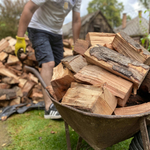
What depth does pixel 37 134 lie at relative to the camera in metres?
1.98

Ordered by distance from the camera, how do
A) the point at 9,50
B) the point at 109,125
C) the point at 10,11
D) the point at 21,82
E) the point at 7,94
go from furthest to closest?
the point at 10,11 → the point at 9,50 → the point at 21,82 → the point at 7,94 → the point at 109,125

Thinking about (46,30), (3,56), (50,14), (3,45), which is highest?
(50,14)

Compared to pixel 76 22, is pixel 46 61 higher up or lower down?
lower down

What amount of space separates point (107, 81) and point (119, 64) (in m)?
0.17

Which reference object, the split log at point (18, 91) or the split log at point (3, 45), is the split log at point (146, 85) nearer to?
the split log at point (18, 91)

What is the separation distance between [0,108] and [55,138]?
1.44 metres

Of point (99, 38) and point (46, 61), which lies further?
point (46, 61)

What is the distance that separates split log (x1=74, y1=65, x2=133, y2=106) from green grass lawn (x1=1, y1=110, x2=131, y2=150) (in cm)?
76

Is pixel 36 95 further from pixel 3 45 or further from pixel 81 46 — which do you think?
pixel 81 46

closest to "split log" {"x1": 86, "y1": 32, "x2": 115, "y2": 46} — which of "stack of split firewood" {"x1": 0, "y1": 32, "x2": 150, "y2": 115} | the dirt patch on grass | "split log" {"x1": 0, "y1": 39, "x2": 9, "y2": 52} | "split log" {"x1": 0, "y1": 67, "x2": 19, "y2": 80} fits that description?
"stack of split firewood" {"x1": 0, "y1": 32, "x2": 150, "y2": 115}

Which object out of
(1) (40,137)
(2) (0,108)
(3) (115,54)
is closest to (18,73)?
(2) (0,108)

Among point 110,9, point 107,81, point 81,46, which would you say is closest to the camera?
point 107,81

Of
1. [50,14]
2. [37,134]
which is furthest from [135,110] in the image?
[50,14]

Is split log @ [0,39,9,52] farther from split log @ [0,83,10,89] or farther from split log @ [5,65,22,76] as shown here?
split log @ [0,83,10,89]
